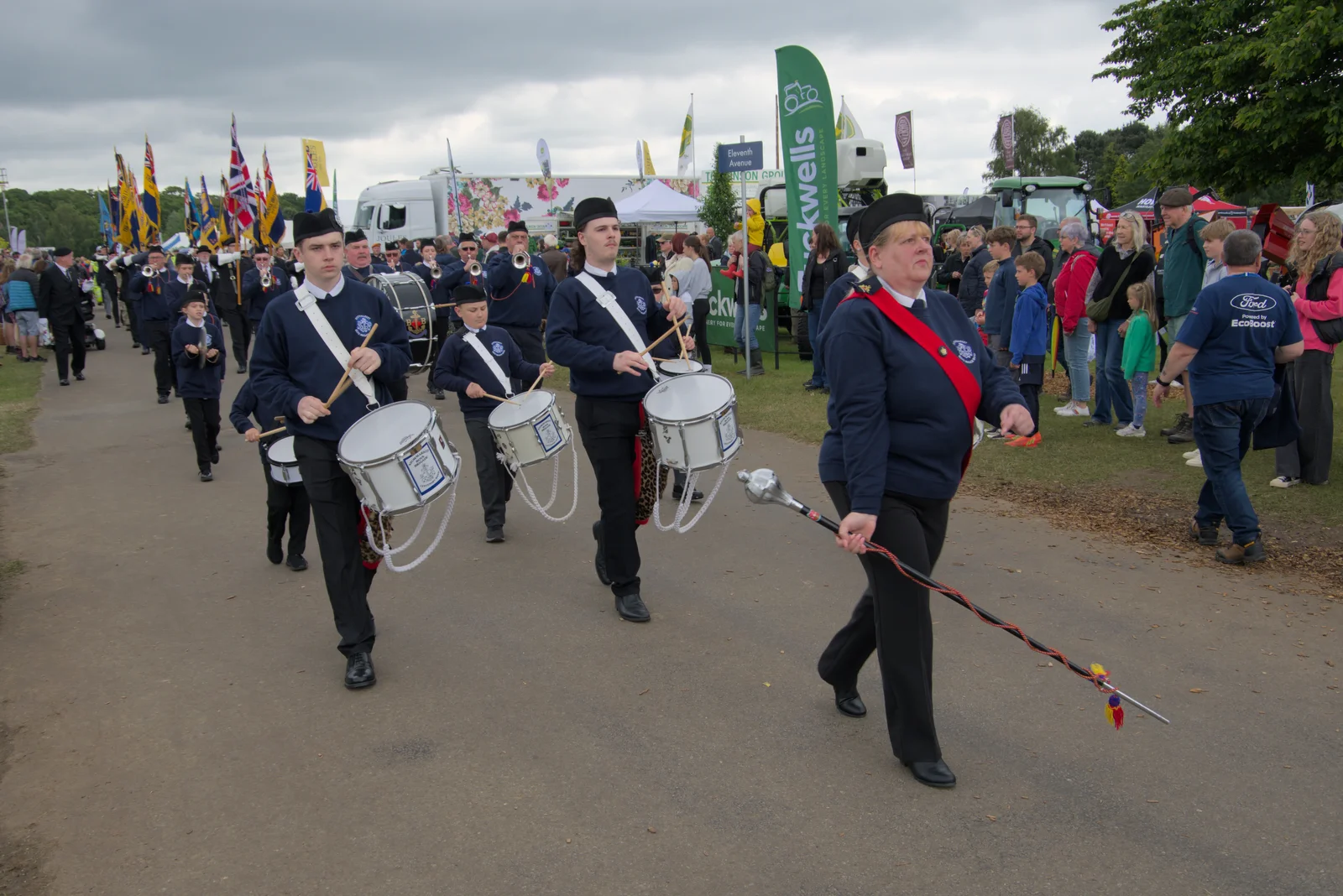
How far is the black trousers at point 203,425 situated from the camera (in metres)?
9.81

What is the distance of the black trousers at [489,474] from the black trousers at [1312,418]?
5.67m

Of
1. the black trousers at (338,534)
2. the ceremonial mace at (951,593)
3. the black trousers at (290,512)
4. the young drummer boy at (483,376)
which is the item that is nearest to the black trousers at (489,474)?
the young drummer boy at (483,376)

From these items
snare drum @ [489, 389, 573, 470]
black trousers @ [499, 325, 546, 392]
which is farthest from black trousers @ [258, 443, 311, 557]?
black trousers @ [499, 325, 546, 392]

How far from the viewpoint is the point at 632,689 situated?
4.81m

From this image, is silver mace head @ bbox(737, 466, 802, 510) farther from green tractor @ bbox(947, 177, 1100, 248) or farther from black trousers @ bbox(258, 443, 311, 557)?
green tractor @ bbox(947, 177, 1100, 248)

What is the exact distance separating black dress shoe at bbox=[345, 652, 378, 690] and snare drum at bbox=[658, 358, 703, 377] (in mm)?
2210

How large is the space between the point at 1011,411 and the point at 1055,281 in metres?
7.71

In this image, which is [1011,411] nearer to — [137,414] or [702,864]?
[702,864]

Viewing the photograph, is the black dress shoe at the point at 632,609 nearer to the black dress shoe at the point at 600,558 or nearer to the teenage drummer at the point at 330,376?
the black dress shoe at the point at 600,558

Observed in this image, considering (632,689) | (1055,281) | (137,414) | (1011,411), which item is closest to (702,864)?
(632,689)

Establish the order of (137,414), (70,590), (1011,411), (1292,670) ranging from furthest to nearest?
(137,414) → (70,590) → (1292,670) → (1011,411)

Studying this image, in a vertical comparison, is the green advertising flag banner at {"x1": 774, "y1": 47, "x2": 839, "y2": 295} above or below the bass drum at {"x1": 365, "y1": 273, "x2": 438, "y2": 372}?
above

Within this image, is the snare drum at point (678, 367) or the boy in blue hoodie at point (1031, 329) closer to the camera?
the snare drum at point (678, 367)

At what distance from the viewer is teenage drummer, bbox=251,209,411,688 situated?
4.81m
